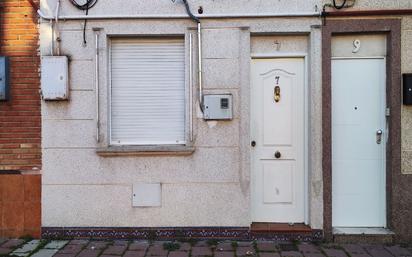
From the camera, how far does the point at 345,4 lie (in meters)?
5.76

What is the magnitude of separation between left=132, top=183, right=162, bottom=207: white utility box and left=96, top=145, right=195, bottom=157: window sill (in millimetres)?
449

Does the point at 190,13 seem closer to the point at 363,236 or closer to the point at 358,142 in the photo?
the point at 358,142

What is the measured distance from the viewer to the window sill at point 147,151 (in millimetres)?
5812

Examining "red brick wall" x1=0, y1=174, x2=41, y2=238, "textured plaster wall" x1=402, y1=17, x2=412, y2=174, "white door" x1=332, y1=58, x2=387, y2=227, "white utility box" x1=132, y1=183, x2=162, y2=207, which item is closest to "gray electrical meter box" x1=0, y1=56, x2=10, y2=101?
"red brick wall" x1=0, y1=174, x2=41, y2=238

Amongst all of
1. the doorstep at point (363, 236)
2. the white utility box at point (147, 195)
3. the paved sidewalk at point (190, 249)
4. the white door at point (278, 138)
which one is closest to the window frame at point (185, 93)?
the white utility box at point (147, 195)

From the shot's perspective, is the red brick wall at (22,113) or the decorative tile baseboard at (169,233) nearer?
the decorative tile baseboard at (169,233)

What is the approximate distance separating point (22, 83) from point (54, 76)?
0.55m

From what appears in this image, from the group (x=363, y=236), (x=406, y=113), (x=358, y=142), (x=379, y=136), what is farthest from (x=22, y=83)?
(x=406, y=113)

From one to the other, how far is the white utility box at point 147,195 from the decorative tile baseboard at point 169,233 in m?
0.37

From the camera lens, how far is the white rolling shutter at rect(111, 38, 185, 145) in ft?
19.7

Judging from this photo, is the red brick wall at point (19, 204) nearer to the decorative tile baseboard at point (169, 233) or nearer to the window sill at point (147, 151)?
the decorative tile baseboard at point (169, 233)

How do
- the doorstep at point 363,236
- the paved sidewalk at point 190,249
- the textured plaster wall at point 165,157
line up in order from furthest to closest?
the textured plaster wall at point 165,157 → the doorstep at point 363,236 → the paved sidewalk at point 190,249

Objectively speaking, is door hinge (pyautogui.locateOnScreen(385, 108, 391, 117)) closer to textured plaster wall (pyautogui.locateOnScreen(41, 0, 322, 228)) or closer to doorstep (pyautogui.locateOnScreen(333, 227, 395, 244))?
textured plaster wall (pyautogui.locateOnScreen(41, 0, 322, 228))

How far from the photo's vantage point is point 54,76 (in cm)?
577
